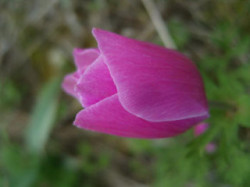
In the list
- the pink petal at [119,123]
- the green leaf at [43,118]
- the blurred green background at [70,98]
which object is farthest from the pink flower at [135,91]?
the green leaf at [43,118]

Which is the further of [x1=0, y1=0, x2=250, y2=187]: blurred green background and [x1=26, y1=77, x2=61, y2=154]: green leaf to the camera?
[x1=26, y1=77, x2=61, y2=154]: green leaf

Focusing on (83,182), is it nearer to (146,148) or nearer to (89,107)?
(146,148)

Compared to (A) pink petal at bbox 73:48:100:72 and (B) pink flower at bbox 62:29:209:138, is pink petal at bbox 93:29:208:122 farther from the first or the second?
(A) pink petal at bbox 73:48:100:72

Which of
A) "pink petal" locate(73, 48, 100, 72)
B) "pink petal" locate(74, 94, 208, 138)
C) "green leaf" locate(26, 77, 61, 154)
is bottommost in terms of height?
"green leaf" locate(26, 77, 61, 154)

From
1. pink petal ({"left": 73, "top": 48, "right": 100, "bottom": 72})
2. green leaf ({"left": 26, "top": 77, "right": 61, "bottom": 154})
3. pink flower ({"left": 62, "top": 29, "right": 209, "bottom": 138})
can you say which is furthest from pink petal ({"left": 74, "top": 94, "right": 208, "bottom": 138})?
green leaf ({"left": 26, "top": 77, "right": 61, "bottom": 154})

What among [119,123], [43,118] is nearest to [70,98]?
[43,118]

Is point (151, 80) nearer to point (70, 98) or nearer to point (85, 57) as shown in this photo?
point (85, 57)
